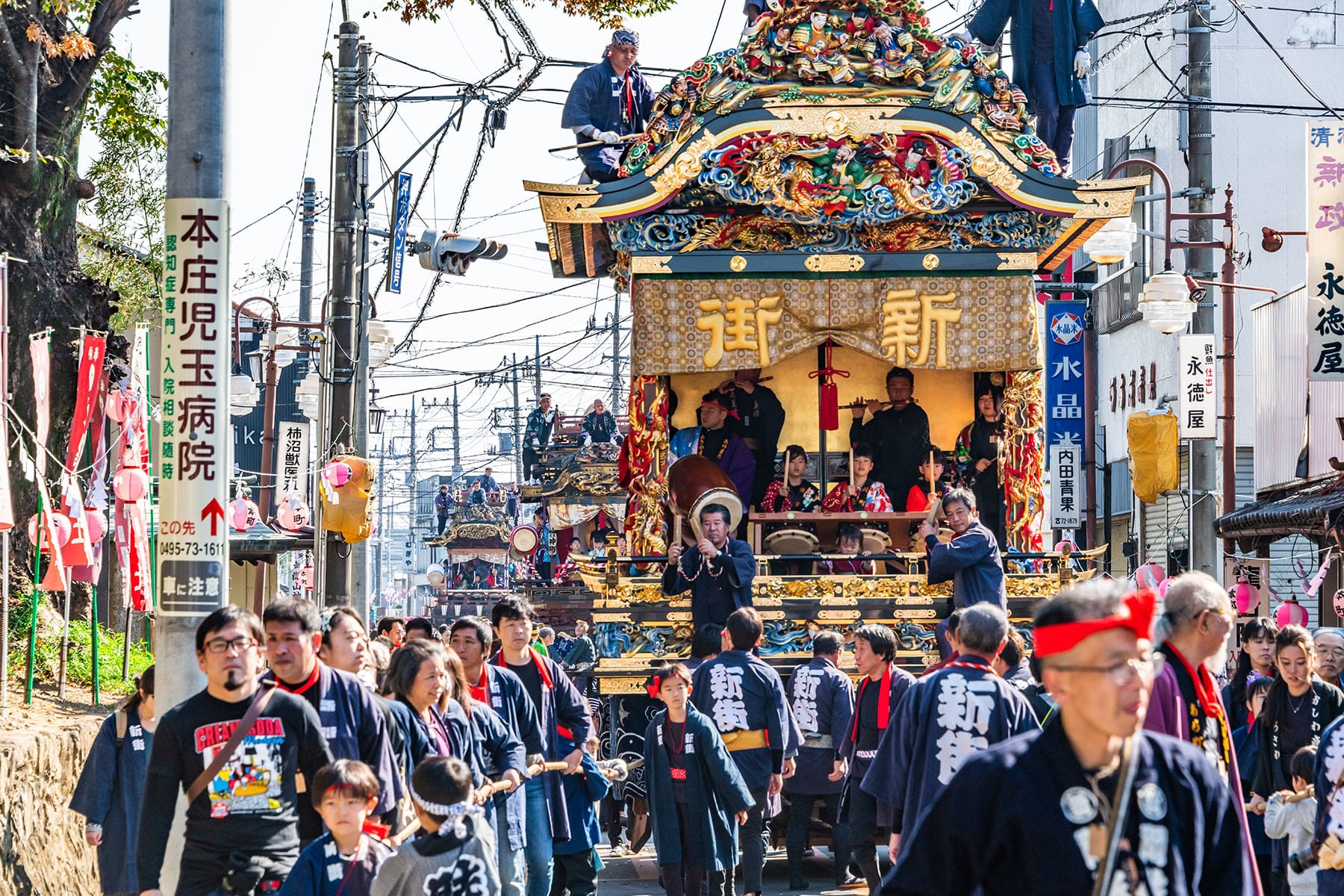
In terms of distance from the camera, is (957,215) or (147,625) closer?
(957,215)

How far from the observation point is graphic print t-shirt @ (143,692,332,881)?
5.99 m

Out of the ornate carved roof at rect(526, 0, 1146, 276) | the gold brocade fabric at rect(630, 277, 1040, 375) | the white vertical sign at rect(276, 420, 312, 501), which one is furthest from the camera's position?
the white vertical sign at rect(276, 420, 312, 501)

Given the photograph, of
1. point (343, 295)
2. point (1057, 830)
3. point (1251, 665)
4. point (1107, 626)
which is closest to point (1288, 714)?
point (1251, 665)

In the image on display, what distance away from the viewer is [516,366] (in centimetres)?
3569

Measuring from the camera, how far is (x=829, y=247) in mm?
15219

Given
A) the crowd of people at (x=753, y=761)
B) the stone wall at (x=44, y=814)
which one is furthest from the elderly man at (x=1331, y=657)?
the stone wall at (x=44, y=814)

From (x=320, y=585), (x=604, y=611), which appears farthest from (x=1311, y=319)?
(x=320, y=585)

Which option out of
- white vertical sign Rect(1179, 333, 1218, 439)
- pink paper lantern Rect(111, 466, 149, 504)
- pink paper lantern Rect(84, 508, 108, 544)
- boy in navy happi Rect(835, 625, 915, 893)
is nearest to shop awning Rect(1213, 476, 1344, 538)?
white vertical sign Rect(1179, 333, 1218, 439)

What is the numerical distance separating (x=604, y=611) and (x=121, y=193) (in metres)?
7.51

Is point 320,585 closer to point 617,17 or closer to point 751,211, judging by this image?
point 751,211

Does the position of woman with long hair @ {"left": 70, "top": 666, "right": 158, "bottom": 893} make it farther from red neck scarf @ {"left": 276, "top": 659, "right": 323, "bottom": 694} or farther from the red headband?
the red headband

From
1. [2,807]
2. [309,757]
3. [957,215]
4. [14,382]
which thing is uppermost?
[957,215]

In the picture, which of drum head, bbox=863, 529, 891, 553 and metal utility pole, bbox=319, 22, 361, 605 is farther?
metal utility pole, bbox=319, 22, 361, 605

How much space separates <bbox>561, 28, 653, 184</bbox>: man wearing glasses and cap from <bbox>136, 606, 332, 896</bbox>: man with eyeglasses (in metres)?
9.51
